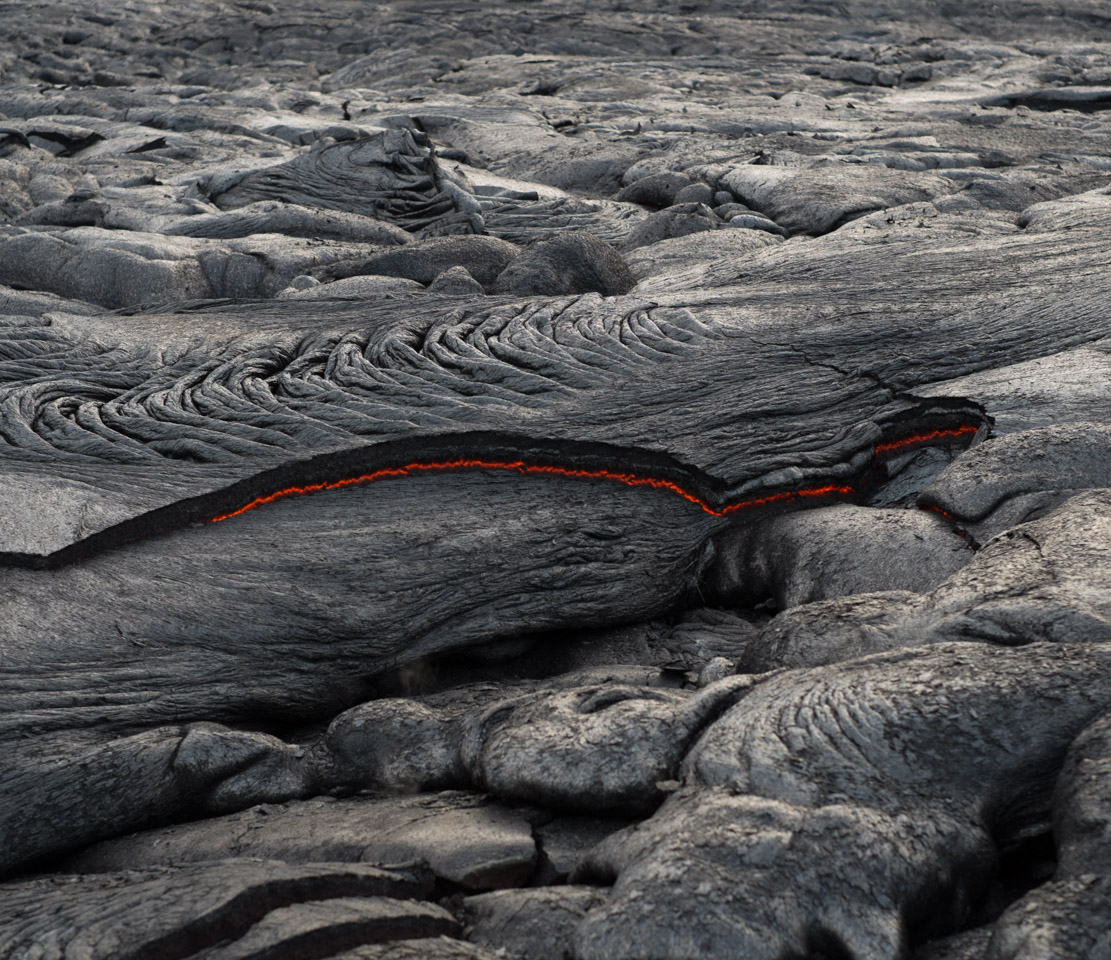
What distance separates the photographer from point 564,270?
9828 mm

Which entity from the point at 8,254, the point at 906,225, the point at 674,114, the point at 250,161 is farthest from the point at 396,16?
the point at 906,225

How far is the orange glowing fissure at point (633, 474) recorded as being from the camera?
6527 millimetres

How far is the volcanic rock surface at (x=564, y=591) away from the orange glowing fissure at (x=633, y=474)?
0.03m

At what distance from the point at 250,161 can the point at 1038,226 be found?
12.0 m

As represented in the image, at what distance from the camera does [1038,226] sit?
33.7ft

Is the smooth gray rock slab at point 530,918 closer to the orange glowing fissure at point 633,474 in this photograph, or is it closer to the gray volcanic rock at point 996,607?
the gray volcanic rock at point 996,607

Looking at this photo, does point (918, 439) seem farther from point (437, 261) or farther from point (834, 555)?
point (437, 261)

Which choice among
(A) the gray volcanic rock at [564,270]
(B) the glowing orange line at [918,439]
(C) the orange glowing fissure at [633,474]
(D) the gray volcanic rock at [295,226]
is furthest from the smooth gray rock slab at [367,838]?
(D) the gray volcanic rock at [295,226]

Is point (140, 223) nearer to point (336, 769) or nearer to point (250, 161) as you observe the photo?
point (250, 161)

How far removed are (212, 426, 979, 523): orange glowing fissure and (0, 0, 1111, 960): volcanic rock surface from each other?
0.08 ft

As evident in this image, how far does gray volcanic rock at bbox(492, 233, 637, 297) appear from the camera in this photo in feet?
32.0

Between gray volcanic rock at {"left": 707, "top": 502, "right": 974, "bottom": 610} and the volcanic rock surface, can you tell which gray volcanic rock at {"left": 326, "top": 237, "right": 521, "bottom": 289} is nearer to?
the volcanic rock surface

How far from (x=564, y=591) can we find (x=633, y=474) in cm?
96

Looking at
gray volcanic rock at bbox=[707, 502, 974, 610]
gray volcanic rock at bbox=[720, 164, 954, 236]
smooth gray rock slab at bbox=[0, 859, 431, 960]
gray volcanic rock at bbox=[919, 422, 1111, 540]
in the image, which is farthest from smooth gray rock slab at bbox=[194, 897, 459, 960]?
gray volcanic rock at bbox=[720, 164, 954, 236]
